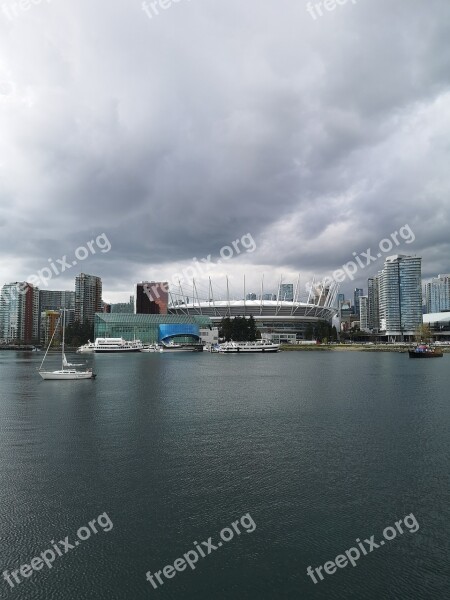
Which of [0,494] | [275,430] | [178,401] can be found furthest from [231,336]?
[0,494]

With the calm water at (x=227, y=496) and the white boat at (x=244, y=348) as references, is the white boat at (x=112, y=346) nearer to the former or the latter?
the white boat at (x=244, y=348)

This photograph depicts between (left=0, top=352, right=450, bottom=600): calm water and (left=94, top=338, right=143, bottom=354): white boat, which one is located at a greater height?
(left=94, top=338, right=143, bottom=354): white boat

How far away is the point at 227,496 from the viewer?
50.8 ft

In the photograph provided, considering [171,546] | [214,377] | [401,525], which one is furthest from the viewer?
[214,377]

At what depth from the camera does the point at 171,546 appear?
12031mm

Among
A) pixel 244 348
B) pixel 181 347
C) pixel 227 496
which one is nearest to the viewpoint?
pixel 227 496

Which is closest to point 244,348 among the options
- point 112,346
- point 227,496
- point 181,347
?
point 181,347

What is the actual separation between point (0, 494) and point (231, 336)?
Answer: 133 m

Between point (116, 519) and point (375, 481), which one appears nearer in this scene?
point (116, 519)

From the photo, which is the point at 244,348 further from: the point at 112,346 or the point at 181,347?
the point at 112,346

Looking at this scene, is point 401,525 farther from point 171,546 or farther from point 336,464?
point 171,546

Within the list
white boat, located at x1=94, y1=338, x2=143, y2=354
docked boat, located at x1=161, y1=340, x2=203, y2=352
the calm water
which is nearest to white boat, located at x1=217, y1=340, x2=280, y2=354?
docked boat, located at x1=161, y1=340, x2=203, y2=352

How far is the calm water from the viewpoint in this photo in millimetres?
10617

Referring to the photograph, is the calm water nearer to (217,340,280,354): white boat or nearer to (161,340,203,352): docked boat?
(217,340,280,354): white boat
